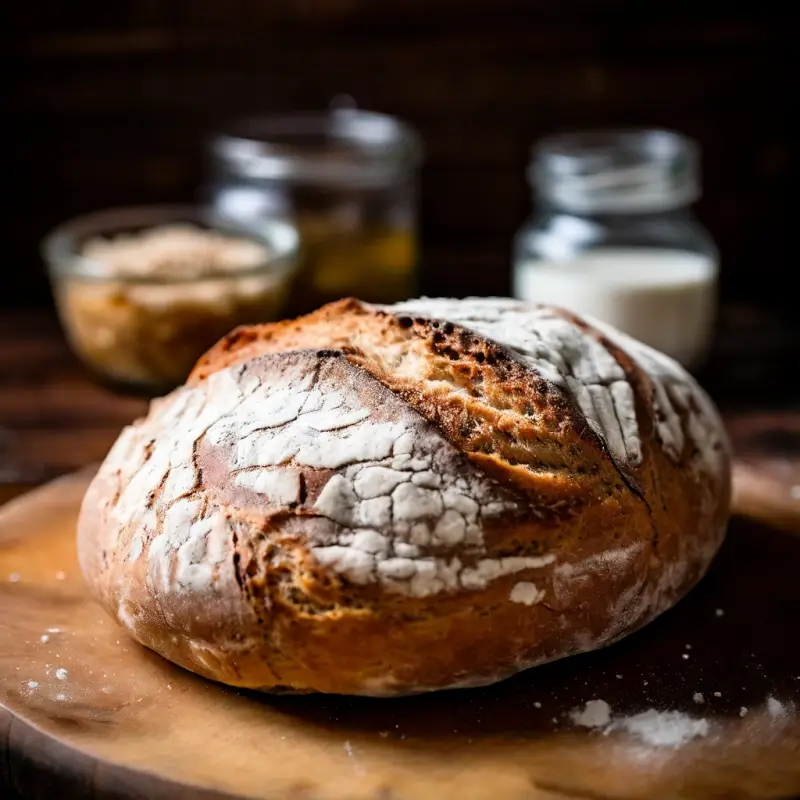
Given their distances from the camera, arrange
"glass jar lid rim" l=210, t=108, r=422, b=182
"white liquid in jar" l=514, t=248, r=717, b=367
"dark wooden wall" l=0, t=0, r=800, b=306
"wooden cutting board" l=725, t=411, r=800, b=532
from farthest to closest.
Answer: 1. "dark wooden wall" l=0, t=0, r=800, b=306
2. "glass jar lid rim" l=210, t=108, r=422, b=182
3. "white liquid in jar" l=514, t=248, r=717, b=367
4. "wooden cutting board" l=725, t=411, r=800, b=532

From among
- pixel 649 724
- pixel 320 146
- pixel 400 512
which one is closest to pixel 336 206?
pixel 320 146

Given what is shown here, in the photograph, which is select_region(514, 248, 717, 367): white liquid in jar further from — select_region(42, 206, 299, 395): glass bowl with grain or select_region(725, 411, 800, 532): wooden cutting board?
select_region(42, 206, 299, 395): glass bowl with grain

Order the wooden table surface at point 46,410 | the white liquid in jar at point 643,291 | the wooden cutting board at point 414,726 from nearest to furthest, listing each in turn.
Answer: the wooden cutting board at point 414,726, the wooden table surface at point 46,410, the white liquid in jar at point 643,291

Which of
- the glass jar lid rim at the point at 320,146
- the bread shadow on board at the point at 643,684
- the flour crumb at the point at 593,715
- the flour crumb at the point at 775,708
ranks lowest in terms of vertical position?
the bread shadow on board at the point at 643,684

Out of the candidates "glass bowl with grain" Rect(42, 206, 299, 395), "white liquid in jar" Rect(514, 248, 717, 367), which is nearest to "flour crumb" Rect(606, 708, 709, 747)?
"white liquid in jar" Rect(514, 248, 717, 367)

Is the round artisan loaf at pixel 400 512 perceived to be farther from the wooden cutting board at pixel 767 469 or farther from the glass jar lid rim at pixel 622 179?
the glass jar lid rim at pixel 622 179

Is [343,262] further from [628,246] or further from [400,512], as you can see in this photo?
[400,512]

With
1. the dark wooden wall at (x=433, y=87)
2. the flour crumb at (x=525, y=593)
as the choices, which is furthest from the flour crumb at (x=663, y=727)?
the dark wooden wall at (x=433, y=87)

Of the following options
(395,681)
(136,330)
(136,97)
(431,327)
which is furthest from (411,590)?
(136,97)
